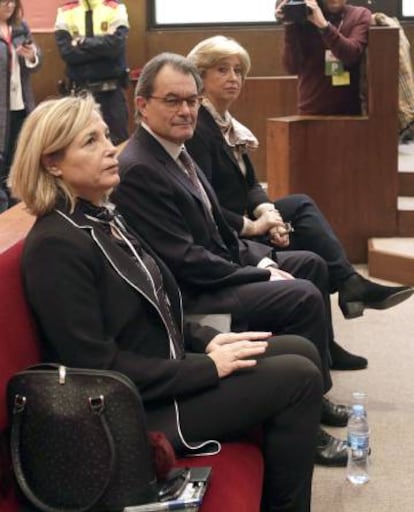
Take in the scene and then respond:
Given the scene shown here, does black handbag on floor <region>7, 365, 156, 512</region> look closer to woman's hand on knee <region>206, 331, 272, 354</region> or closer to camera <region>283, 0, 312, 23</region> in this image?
woman's hand on knee <region>206, 331, 272, 354</region>

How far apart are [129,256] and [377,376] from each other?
1.63 meters

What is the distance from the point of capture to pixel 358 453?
2.57 metres

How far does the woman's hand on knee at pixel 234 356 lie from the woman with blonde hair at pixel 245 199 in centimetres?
120

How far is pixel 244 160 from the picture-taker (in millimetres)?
3299

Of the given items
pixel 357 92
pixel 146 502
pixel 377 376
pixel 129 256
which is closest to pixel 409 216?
pixel 357 92

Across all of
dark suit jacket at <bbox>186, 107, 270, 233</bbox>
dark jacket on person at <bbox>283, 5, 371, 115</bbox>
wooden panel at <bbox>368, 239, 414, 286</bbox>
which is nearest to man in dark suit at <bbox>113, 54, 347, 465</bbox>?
dark suit jacket at <bbox>186, 107, 270, 233</bbox>

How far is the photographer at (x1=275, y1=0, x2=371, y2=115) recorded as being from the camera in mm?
4379

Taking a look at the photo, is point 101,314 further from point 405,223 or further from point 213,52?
point 405,223

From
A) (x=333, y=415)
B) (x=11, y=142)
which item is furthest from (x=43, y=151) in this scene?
(x=11, y=142)

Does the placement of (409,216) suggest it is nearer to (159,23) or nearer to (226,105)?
A: (226,105)

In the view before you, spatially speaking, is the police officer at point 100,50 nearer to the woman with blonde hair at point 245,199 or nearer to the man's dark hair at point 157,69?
the woman with blonde hair at point 245,199

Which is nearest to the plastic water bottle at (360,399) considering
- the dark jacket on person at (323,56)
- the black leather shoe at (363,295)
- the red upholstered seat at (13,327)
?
the black leather shoe at (363,295)

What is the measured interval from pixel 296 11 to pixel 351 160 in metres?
0.83

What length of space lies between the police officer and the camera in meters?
1.68
